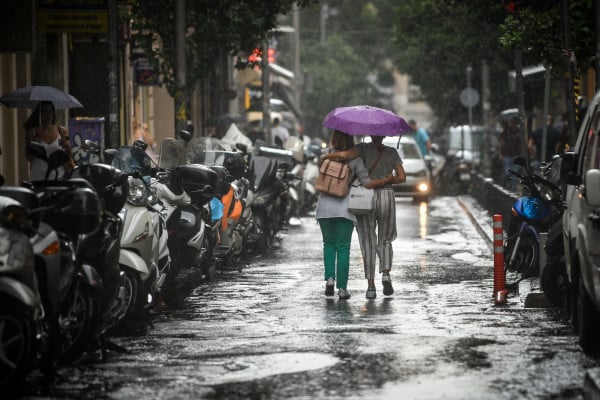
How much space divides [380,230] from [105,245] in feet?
15.3

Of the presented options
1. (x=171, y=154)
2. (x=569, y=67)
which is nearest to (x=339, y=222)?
(x=171, y=154)

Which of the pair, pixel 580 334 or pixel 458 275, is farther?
pixel 458 275

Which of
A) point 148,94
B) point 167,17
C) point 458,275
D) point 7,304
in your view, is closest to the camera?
point 7,304

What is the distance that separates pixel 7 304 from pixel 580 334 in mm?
4146

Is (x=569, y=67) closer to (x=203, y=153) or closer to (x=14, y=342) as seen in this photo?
(x=203, y=153)

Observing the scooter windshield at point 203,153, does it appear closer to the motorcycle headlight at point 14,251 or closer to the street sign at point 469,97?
the motorcycle headlight at point 14,251

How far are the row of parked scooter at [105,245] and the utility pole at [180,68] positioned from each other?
6075 mm

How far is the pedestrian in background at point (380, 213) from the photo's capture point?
1501 centimetres

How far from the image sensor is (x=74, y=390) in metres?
9.50

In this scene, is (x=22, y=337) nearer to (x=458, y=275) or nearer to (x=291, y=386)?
(x=291, y=386)

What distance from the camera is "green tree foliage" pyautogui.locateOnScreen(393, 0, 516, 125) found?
4072 centimetres

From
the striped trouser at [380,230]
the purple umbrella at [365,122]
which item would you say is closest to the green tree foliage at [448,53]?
the purple umbrella at [365,122]

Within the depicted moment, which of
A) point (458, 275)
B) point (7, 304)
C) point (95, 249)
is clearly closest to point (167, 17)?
point (458, 275)

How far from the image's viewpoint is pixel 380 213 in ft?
49.5
